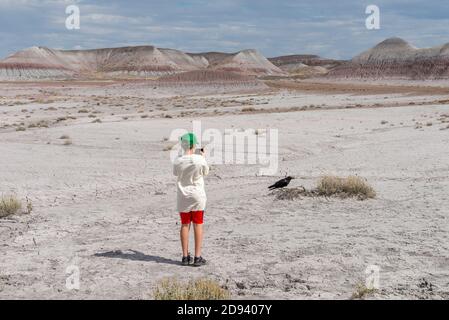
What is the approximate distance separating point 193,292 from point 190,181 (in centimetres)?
150

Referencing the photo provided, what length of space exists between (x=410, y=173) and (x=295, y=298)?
853 centimetres

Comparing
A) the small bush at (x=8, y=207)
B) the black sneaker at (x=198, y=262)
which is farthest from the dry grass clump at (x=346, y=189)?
the small bush at (x=8, y=207)

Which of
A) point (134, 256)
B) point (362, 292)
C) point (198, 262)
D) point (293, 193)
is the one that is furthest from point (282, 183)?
point (362, 292)

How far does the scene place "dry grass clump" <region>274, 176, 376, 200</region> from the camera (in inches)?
412

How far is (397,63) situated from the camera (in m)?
144

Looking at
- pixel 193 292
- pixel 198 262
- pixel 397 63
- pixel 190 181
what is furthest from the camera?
pixel 397 63

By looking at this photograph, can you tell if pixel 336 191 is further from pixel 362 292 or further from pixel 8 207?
pixel 8 207

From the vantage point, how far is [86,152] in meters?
17.8

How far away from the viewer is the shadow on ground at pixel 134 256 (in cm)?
702

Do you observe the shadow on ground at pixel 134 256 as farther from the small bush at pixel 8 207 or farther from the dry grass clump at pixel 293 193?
the dry grass clump at pixel 293 193

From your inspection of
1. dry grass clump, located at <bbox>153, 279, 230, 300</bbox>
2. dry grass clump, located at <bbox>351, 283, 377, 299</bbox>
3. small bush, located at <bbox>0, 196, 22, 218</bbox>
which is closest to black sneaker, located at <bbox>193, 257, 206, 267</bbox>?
dry grass clump, located at <bbox>153, 279, 230, 300</bbox>

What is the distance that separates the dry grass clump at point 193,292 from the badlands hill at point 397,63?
12747 cm

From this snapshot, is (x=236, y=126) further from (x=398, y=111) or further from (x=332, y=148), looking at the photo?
(x=398, y=111)

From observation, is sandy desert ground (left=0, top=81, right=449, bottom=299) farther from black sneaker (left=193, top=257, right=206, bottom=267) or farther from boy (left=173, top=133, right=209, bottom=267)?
boy (left=173, top=133, right=209, bottom=267)
